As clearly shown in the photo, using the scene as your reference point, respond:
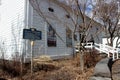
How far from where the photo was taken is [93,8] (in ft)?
30.7

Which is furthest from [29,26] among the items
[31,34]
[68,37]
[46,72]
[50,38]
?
[68,37]

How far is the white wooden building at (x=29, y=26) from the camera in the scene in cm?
1240

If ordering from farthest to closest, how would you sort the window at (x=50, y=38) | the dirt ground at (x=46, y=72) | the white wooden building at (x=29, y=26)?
the window at (x=50, y=38) < the white wooden building at (x=29, y=26) < the dirt ground at (x=46, y=72)

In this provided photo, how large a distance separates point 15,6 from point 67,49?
6038 millimetres

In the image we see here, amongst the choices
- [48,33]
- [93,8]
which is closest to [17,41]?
[48,33]

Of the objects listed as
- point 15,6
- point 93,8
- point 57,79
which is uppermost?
point 15,6

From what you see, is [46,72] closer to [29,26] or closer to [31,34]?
[31,34]

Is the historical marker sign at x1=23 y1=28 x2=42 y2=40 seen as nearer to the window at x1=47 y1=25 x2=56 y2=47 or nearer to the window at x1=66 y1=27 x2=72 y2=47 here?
the window at x1=47 y1=25 x2=56 y2=47

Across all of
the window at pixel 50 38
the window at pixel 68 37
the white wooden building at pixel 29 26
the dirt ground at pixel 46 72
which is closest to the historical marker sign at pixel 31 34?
the dirt ground at pixel 46 72

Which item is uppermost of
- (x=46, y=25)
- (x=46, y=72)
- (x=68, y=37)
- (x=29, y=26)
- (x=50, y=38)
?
(x=46, y=25)

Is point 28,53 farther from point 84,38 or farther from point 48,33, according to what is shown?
point 84,38

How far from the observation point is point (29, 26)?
12297 millimetres

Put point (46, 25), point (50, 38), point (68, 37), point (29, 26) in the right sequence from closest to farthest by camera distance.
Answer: point (29, 26), point (46, 25), point (50, 38), point (68, 37)

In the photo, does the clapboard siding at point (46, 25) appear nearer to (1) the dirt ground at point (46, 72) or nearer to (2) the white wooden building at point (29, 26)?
(2) the white wooden building at point (29, 26)
